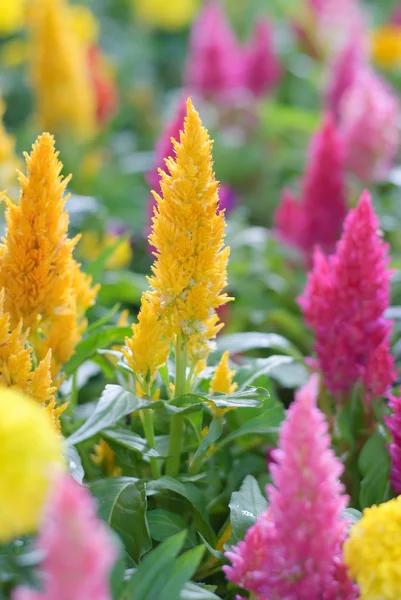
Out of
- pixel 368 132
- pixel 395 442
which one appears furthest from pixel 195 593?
pixel 368 132

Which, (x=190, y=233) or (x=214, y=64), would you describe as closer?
(x=190, y=233)

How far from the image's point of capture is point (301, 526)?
95 centimetres

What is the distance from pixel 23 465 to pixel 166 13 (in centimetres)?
387

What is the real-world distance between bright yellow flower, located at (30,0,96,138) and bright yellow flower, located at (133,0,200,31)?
142 cm

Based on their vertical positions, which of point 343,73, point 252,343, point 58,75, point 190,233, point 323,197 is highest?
point 343,73

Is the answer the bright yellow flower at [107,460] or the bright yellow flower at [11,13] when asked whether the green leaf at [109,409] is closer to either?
the bright yellow flower at [107,460]

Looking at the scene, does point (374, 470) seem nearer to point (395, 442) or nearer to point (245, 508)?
point (395, 442)

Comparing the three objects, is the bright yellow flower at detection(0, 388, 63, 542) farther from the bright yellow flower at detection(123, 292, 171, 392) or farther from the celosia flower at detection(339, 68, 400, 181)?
the celosia flower at detection(339, 68, 400, 181)

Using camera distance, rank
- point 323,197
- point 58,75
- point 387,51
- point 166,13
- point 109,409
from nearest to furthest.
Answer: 1. point 109,409
2. point 323,197
3. point 58,75
4. point 387,51
5. point 166,13

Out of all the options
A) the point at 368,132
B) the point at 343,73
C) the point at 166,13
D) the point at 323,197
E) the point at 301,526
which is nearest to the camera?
the point at 301,526

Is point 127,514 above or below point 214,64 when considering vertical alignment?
below

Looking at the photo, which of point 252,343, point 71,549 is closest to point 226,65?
point 252,343

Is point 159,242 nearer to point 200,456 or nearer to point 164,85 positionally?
point 200,456

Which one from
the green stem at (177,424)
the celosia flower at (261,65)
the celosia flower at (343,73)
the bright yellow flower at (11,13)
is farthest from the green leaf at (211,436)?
the bright yellow flower at (11,13)
